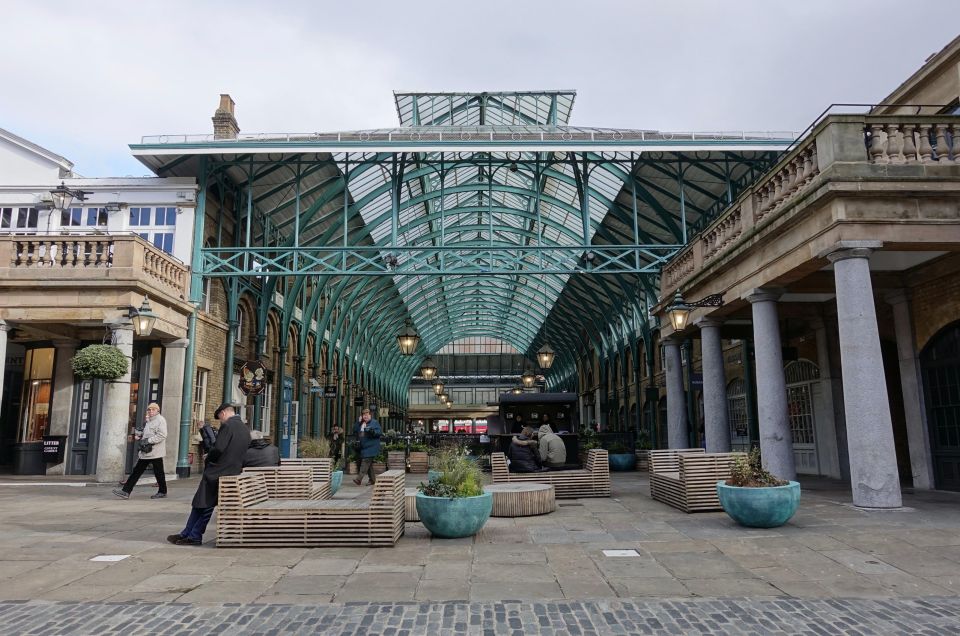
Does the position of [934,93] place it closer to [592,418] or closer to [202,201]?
[202,201]

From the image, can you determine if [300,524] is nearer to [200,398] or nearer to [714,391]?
[714,391]

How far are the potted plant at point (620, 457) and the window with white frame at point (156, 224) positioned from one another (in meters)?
13.2

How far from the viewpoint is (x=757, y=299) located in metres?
11.3

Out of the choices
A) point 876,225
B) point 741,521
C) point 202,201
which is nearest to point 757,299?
point 876,225

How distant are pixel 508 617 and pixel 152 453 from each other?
923 cm

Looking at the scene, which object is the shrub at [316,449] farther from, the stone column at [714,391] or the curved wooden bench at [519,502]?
the stone column at [714,391]

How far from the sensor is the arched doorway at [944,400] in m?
11.4

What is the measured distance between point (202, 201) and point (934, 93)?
1616 centimetres

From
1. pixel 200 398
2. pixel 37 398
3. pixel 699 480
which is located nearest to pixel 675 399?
pixel 699 480

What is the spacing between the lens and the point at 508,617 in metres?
4.76

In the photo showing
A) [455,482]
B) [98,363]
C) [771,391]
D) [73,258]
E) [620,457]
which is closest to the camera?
[455,482]

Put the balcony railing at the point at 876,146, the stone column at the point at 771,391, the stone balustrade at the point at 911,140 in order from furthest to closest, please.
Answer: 1. the stone column at the point at 771,391
2. the stone balustrade at the point at 911,140
3. the balcony railing at the point at 876,146

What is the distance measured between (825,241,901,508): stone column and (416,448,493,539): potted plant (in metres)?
4.91

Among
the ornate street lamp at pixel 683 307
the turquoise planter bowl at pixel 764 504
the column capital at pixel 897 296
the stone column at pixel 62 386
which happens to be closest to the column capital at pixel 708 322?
the ornate street lamp at pixel 683 307
